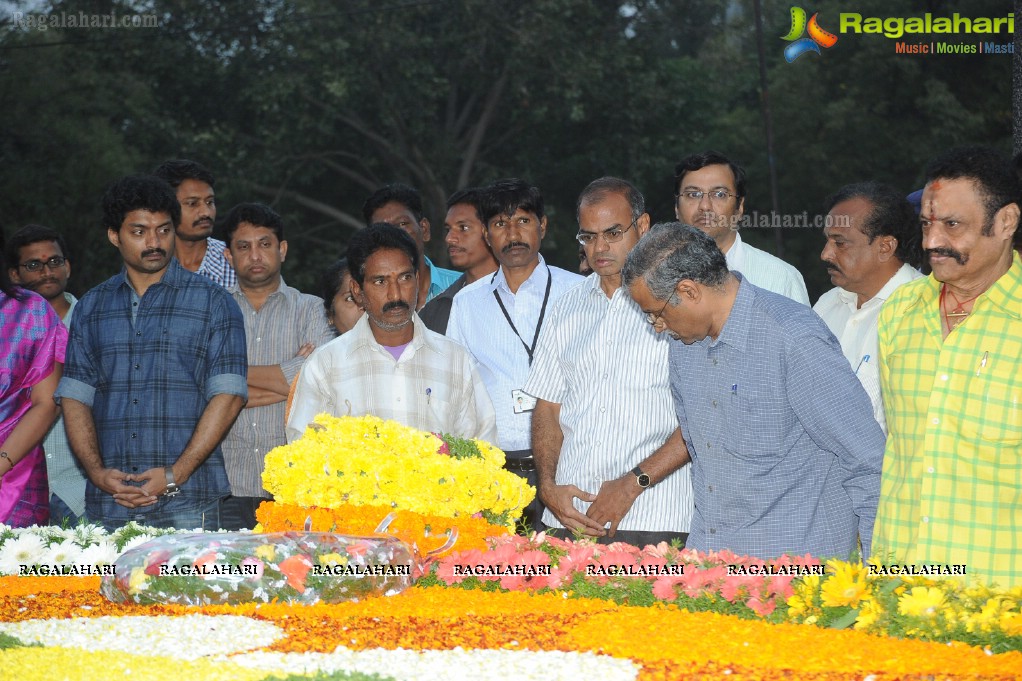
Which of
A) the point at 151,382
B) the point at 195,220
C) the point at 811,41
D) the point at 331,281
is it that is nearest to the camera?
the point at 151,382

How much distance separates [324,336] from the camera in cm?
706

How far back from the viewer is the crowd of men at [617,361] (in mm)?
3828

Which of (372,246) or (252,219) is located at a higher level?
(252,219)

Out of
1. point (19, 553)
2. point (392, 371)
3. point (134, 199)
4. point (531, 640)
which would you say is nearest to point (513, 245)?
point (392, 371)

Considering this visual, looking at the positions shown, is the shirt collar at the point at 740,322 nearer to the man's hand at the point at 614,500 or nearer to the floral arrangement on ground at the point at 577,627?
the floral arrangement on ground at the point at 577,627

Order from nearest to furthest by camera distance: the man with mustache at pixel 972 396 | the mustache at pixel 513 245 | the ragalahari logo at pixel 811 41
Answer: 1. the man with mustache at pixel 972 396
2. the mustache at pixel 513 245
3. the ragalahari logo at pixel 811 41

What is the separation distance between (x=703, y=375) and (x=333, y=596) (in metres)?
1.60

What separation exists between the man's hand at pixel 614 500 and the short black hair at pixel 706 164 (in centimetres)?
188

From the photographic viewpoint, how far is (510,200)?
6543 mm

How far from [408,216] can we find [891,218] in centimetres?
329

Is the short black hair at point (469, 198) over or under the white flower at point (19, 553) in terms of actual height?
over

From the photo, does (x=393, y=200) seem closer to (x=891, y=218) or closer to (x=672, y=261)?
(x=891, y=218)

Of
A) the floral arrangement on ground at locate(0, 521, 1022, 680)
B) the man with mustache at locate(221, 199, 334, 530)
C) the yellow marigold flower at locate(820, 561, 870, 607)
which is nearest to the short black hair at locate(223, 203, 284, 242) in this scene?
the man with mustache at locate(221, 199, 334, 530)

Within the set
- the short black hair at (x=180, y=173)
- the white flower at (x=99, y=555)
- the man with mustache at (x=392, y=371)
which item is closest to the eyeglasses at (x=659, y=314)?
the man with mustache at (x=392, y=371)
